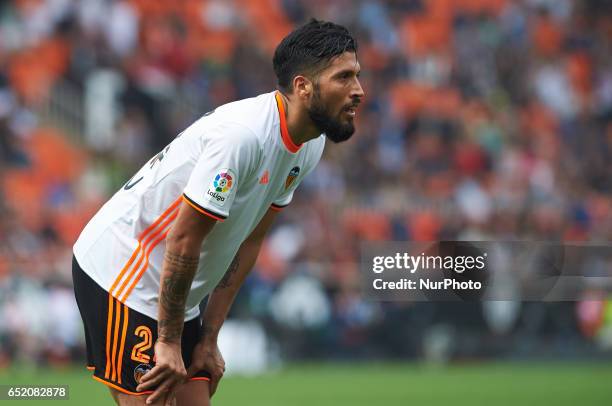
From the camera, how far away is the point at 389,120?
17.5 metres

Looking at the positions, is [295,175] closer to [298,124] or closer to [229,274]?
[298,124]

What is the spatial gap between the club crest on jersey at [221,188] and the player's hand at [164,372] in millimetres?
635

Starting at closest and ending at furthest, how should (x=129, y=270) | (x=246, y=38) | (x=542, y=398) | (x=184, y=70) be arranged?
(x=129, y=270) < (x=542, y=398) < (x=184, y=70) < (x=246, y=38)

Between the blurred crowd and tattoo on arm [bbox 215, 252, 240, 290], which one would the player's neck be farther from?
the blurred crowd

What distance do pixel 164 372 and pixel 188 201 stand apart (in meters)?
0.69

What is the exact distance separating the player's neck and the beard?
0.03 meters

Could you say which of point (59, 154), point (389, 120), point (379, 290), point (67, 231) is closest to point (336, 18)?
point (389, 120)

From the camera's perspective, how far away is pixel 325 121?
14.4 ft

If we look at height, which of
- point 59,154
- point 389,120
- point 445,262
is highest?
point 389,120

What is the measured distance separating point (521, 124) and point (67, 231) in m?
7.67

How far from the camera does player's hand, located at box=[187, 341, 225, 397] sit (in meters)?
4.75

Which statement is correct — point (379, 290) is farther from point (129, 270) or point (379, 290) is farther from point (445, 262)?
point (129, 270)

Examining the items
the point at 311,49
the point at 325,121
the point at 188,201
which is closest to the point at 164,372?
the point at 188,201

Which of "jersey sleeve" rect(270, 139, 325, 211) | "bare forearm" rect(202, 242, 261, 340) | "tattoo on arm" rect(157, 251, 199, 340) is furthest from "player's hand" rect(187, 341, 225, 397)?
"jersey sleeve" rect(270, 139, 325, 211)
